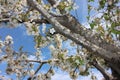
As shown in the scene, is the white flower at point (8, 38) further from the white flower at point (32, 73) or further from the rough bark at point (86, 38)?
the rough bark at point (86, 38)

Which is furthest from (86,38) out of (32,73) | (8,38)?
(32,73)

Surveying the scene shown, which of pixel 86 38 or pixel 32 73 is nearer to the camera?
pixel 86 38

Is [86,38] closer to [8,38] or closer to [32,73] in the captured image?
[8,38]

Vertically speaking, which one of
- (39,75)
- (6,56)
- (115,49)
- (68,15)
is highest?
(68,15)

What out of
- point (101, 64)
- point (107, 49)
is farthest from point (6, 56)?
point (107, 49)

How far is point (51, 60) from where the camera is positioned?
43.1 feet

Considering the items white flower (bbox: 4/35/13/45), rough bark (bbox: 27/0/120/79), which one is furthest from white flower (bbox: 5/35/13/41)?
rough bark (bbox: 27/0/120/79)

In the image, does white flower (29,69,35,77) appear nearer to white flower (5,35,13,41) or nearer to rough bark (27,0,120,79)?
white flower (5,35,13,41)

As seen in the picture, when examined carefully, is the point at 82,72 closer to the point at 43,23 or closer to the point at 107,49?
the point at 43,23

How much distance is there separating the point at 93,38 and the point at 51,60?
4.56 metres

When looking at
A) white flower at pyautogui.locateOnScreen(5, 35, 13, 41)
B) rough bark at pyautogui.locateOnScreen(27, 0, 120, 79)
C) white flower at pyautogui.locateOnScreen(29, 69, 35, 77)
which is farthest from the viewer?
white flower at pyautogui.locateOnScreen(29, 69, 35, 77)

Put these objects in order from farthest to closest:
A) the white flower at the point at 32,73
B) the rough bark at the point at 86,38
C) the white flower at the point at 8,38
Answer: the white flower at the point at 32,73, the white flower at the point at 8,38, the rough bark at the point at 86,38

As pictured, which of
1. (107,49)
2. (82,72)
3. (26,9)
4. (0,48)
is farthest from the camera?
(0,48)

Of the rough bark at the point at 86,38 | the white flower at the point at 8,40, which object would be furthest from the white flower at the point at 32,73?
the rough bark at the point at 86,38
